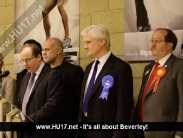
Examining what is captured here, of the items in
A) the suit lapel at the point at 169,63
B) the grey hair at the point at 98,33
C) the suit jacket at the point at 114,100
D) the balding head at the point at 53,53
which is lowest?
the suit jacket at the point at 114,100

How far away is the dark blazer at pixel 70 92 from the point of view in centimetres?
237

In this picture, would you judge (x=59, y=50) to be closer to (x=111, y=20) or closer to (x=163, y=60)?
(x=111, y=20)

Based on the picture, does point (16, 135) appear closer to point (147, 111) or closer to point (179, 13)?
point (147, 111)

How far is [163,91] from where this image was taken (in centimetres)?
192

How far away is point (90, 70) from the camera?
221 cm

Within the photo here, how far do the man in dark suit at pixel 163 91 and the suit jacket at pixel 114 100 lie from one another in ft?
0.36

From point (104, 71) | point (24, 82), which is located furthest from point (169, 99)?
point (24, 82)

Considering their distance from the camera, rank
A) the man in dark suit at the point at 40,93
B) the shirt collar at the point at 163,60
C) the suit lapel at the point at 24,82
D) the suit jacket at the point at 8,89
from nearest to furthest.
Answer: the shirt collar at the point at 163,60
the man in dark suit at the point at 40,93
the suit lapel at the point at 24,82
the suit jacket at the point at 8,89

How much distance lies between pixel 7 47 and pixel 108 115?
1437mm

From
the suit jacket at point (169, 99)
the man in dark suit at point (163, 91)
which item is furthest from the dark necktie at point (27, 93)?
the suit jacket at point (169, 99)

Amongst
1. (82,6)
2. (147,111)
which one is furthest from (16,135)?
(82,6)

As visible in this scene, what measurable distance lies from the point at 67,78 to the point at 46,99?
0.25 meters

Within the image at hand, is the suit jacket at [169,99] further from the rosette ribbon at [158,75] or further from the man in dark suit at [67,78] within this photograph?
the man in dark suit at [67,78]

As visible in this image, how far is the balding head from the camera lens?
2533mm
